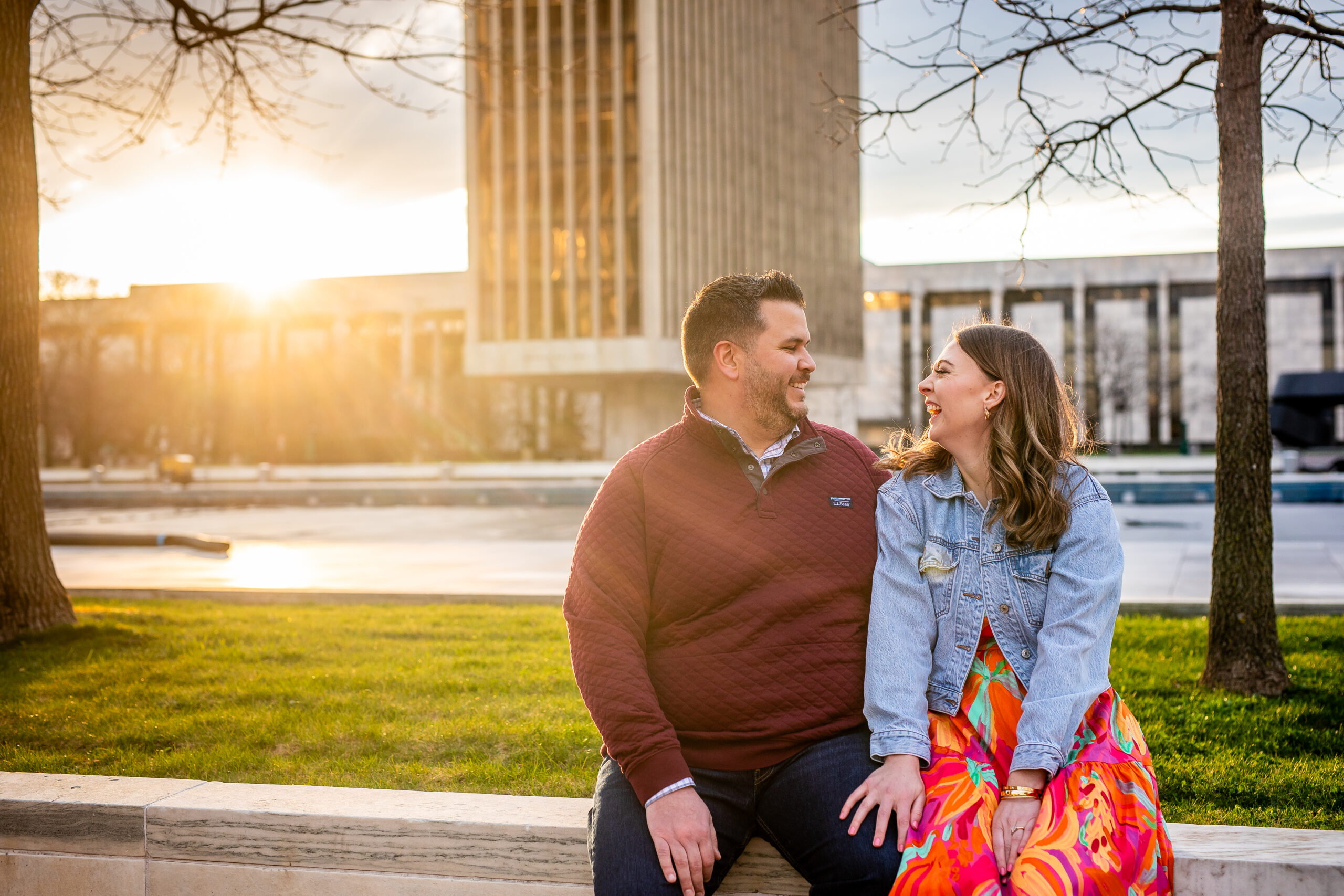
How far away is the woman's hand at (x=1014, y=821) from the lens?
233 cm

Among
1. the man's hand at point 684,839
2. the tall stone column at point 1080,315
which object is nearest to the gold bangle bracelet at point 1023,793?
the man's hand at point 684,839

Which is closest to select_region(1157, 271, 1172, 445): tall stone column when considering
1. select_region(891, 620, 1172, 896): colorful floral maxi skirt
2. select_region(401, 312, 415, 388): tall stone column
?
select_region(401, 312, 415, 388): tall stone column

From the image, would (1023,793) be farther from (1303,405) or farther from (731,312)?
(1303,405)

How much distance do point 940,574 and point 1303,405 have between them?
34.5 m

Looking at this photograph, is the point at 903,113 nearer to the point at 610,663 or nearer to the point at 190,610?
the point at 610,663

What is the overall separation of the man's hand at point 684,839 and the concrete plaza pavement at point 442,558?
5.88 m

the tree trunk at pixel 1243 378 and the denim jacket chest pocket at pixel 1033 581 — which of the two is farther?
the tree trunk at pixel 1243 378

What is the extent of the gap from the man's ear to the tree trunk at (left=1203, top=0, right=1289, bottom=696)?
3.05 metres

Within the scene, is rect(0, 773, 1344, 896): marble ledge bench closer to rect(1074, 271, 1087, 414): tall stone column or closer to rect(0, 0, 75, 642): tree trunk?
rect(0, 0, 75, 642): tree trunk

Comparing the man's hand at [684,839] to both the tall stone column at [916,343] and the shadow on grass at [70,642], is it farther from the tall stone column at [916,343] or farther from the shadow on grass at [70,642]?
the tall stone column at [916,343]

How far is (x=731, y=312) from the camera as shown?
301 cm

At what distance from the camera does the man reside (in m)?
2.46

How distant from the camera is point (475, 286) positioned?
145 feet

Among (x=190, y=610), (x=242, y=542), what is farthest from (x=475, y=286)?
(x=190, y=610)
